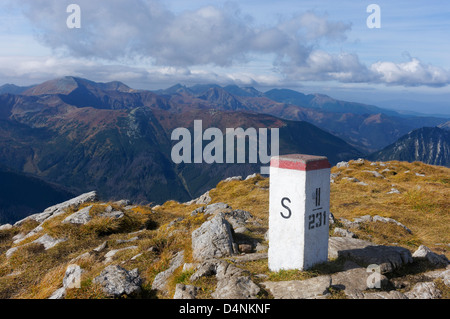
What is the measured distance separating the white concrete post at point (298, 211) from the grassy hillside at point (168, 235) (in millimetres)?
551

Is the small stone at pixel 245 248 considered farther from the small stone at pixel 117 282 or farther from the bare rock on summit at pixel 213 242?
the small stone at pixel 117 282

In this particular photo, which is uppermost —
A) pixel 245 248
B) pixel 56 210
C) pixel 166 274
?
pixel 245 248

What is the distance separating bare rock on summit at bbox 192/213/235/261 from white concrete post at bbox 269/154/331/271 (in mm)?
2711

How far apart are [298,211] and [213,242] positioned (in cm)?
468

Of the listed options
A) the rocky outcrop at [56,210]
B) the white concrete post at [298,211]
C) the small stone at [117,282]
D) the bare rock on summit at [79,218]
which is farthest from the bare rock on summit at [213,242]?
the rocky outcrop at [56,210]

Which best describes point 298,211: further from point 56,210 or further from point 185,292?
point 56,210

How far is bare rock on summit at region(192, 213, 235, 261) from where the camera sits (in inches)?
514

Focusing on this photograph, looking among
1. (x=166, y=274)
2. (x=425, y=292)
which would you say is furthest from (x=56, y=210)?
(x=425, y=292)

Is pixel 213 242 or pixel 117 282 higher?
pixel 213 242

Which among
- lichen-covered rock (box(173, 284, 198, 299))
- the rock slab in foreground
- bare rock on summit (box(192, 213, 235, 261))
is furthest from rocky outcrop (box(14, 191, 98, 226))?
the rock slab in foreground

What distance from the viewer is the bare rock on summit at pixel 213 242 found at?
42.8ft

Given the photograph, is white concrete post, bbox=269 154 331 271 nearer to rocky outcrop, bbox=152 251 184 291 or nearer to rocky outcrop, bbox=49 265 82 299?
rocky outcrop, bbox=152 251 184 291

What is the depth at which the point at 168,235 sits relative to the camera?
17.9m
